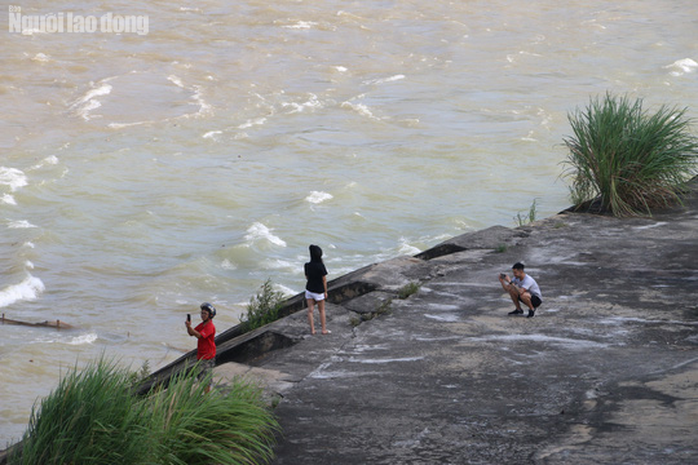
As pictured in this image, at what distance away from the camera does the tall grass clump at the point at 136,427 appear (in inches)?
209

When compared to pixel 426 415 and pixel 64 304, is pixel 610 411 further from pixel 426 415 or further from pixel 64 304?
pixel 64 304

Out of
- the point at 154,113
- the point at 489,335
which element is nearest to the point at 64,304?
the point at 489,335

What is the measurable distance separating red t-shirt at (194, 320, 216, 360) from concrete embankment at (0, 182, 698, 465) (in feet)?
0.74

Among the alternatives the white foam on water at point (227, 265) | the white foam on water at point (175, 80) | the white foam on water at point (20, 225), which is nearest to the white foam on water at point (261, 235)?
the white foam on water at point (227, 265)

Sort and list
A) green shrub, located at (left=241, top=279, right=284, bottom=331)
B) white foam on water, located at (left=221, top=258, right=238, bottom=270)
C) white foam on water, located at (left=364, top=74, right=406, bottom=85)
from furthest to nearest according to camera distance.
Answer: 1. white foam on water, located at (left=364, top=74, right=406, bottom=85)
2. white foam on water, located at (left=221, top=258, right=238, bottom=270)
3. green shrub, located at (left=241, top=279, right=284, bottom=331)

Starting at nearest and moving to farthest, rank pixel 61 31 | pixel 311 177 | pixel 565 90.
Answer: pixel 311 177, pixel 565 90, pixel 61 31

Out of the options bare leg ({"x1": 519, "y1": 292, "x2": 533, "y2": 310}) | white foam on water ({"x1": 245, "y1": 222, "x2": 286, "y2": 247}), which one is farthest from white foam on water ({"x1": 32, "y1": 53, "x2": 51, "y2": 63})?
bare leg ({"x1": 519, "y1": 292, "x2": 533, "y2": 310})

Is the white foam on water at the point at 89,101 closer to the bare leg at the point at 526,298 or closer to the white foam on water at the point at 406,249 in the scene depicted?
the white foam on water at the point at 406,249

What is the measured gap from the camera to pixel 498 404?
6.65m

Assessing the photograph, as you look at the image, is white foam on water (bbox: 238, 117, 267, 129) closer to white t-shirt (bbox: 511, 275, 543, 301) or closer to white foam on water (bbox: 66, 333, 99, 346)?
white foam on water (bbox: 66, 333, 99, 346)

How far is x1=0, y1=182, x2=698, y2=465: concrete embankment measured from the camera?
600cm

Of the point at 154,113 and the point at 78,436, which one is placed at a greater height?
the point at 154,113

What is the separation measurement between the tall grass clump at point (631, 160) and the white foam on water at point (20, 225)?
474 inches

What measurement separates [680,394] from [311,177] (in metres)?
18.3
